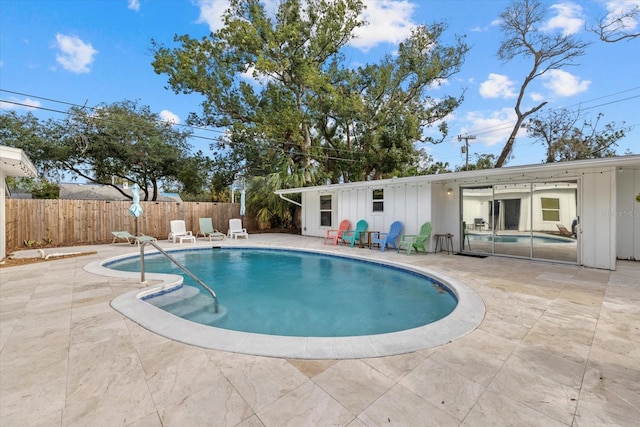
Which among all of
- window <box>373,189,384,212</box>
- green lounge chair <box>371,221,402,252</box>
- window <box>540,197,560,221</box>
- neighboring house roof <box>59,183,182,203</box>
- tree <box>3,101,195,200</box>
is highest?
tree <box>3,101,195,200</box>

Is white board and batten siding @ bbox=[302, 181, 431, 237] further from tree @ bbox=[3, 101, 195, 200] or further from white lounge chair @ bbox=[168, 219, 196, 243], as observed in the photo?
tree @ bbox=[3, 101, 195, 200]

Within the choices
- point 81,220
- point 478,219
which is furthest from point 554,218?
point 81,220

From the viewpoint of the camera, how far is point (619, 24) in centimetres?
1178

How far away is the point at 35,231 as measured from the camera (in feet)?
31.3

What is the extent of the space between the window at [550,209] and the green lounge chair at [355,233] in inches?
198

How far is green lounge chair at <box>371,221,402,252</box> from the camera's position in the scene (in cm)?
911

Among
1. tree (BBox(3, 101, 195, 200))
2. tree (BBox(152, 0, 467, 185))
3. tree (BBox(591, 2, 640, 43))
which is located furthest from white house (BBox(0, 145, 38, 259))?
tree (BBox(591, 2, 640, 43))

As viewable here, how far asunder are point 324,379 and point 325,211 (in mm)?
10799

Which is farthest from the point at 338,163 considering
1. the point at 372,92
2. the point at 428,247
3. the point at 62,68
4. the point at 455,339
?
the point at 455,339

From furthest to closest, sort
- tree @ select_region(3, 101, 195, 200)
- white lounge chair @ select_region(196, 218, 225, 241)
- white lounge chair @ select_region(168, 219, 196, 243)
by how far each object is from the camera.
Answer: tree @ select_region(3, 101, 195, 200) → white lounge chair @ select_region(196, 218, 225, 241) → white lounge chair @ select_region(168, 219, 196, 243)

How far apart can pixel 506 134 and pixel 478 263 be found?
52.6 feet

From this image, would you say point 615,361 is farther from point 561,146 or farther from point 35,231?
point 561,146

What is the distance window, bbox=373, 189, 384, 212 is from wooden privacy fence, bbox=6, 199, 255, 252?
812 cm

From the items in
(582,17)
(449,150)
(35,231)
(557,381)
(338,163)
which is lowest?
(557,381)
